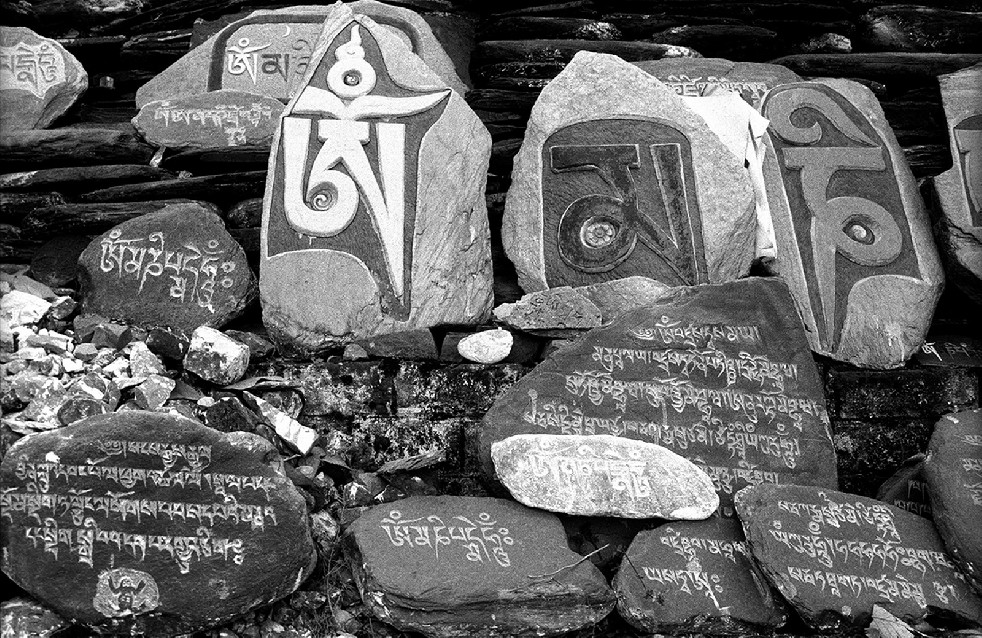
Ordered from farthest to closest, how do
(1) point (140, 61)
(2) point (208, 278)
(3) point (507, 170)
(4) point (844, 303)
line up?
(1) point (140, 61) < (3) point (507, 170) < (4) point (844, 303) < (2) point (208, 278)

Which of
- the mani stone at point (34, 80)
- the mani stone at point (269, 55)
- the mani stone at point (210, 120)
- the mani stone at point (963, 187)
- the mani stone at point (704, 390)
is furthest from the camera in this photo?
the mani stone at point (269, 55)

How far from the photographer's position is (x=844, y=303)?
6.50 meters

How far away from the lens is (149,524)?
16.5 feet

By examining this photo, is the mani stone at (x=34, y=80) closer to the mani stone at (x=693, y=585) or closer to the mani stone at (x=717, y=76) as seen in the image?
the mani stone at (x=717, y=76)

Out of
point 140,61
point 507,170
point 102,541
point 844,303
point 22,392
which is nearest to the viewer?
point 102,541

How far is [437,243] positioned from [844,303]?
213cm

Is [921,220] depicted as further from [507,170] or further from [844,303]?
[507,170]

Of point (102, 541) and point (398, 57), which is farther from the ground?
point (398, 57)

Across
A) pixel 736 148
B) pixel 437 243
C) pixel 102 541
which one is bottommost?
pixel 102 541

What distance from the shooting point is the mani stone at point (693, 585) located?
5.07 metres

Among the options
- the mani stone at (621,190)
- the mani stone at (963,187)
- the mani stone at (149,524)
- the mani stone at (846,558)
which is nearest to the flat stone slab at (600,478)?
the mani stone at (846,558)

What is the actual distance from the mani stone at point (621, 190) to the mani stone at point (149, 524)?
2.09 metres

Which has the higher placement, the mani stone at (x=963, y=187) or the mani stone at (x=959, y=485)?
the mani stone at (x=963, y=187)

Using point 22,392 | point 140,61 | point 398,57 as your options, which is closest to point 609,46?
point 398,57
